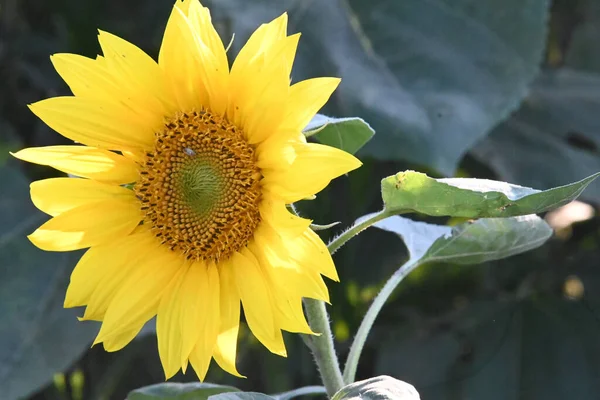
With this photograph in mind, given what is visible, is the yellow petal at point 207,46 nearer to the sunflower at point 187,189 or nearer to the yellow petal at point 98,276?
the sunflower at point 187,189

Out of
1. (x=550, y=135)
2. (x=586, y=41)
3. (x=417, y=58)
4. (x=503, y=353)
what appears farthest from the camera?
(x=586, y=41)

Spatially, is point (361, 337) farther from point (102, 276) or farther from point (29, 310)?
point (29, 310)

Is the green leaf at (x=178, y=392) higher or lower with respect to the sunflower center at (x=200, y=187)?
lower

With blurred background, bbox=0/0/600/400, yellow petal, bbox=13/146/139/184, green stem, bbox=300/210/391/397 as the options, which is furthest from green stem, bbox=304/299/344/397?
blurred background, bbox=0/0/600/400

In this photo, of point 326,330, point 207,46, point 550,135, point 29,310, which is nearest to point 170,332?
point 326,330

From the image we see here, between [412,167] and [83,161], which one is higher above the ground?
[83,161]

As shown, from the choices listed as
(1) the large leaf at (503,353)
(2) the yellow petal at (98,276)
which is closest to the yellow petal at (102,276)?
(2) the yellow petal at (98,276)

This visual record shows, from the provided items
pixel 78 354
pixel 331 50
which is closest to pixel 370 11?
pixel 331 50
